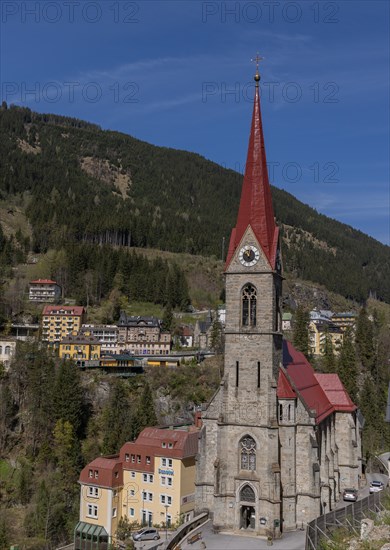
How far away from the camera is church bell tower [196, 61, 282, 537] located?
128 ft

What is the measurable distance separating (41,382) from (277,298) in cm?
4331

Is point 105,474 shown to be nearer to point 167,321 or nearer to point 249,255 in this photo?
point 249,255

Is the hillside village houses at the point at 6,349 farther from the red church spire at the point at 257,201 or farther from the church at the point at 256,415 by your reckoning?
the red church spire at the point at 257,201

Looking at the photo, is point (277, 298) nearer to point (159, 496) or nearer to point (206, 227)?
point (159, 496)

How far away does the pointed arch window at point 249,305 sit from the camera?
41062 mm

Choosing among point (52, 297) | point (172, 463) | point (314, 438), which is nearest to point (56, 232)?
point (52, 297)

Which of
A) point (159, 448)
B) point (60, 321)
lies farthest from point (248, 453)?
point (60, 321)

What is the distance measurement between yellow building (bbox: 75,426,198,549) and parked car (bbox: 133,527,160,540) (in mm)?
3390

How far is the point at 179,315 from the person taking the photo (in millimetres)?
130750

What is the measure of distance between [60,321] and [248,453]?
76962 mm

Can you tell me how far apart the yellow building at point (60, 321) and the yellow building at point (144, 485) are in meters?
59.0

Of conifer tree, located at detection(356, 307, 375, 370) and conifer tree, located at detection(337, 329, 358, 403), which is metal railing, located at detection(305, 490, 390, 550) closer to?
conifer tree, located at detection(337, 329, 358, 403)

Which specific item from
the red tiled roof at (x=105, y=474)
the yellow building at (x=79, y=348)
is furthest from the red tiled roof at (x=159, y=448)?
the yellow building at (x=79, y=348)

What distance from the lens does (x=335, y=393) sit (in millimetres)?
53031
